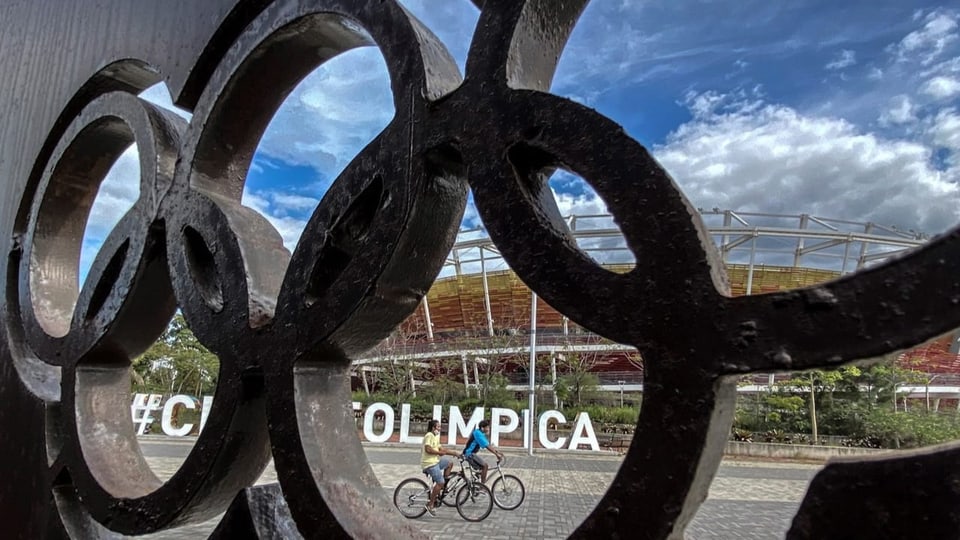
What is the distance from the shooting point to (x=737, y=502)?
8852 mm

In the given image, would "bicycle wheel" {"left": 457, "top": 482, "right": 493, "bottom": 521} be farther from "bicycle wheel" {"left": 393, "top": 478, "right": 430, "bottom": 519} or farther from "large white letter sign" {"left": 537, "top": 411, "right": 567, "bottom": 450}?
"large white letter sign" {"left": 537, "top": 411, "right": 567, "bottom": 450}

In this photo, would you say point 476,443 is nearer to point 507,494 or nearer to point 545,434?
point 507,494

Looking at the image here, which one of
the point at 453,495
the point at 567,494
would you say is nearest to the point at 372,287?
the point at 453,495

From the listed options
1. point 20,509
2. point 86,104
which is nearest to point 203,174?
point 86,104

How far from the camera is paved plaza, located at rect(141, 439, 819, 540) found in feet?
21.5

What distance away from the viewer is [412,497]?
7.23 metres

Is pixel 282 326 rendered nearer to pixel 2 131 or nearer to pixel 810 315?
pixel 810 315

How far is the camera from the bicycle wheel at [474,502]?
7082 millimetres

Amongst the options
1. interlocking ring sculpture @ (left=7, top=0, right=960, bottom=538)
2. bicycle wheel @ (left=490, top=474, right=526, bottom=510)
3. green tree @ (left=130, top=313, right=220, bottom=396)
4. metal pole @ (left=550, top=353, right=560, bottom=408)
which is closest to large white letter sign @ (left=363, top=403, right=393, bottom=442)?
bicycle wheel @ (left=490, top=474, right=526, bottom=510)

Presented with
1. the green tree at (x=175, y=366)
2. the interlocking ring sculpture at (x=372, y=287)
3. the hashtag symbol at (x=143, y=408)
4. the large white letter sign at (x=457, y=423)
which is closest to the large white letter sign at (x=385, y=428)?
the large white letter sign at (x=457, y=423)

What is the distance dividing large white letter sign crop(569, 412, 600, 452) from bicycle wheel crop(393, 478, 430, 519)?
7.87 meters

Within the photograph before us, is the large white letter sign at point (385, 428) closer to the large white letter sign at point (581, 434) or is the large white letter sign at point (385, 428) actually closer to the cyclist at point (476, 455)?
the large white letter sign at point (581, 434)

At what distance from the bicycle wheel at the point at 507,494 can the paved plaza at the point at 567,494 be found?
11cm

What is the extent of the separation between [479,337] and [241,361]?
901 inches
